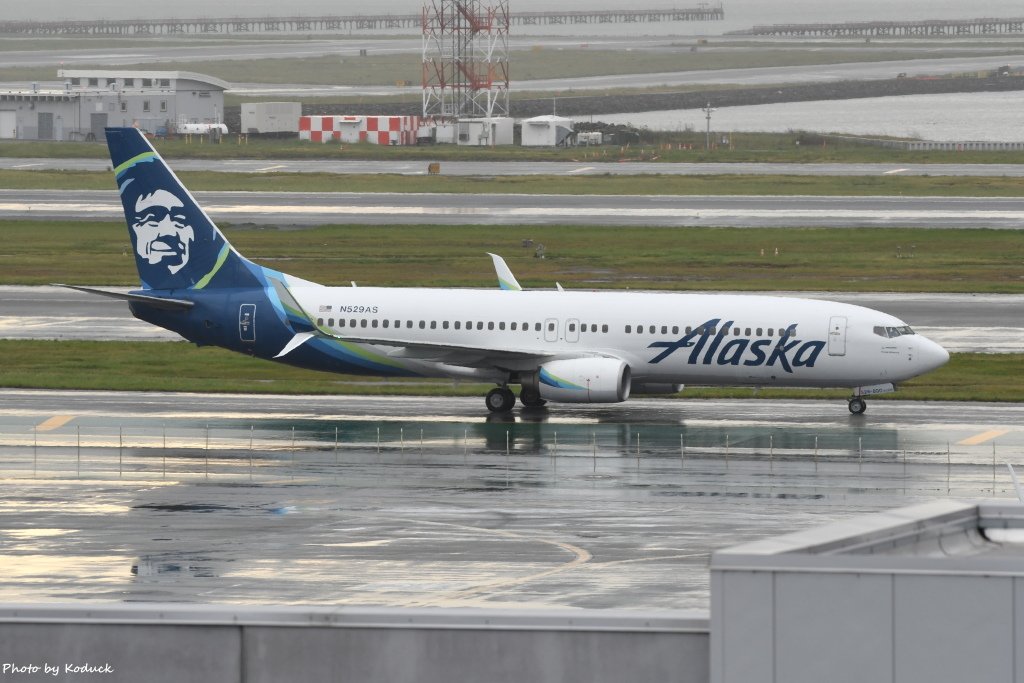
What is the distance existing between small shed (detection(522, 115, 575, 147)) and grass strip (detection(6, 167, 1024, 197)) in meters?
43.7

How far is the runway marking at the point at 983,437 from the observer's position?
47406 millimetres

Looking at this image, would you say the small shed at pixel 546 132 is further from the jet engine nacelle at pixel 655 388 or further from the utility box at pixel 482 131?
the jet engine nacelle at pixel 655 388

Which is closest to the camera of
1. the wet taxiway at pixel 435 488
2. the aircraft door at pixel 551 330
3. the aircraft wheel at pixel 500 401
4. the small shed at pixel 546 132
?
the wet taxiway at pixel 435 488

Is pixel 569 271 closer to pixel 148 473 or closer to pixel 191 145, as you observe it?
pixel 148 473

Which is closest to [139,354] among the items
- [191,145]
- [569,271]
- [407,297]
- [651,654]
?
[407,297]

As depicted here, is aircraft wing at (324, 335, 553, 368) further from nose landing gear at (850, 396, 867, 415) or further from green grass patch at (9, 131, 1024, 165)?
green grass patch at (9, 131, 1024, 165)

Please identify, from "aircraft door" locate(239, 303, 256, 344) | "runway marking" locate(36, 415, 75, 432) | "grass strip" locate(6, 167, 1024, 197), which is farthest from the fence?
"grass strip" locate(6, 167, 1024, 197)

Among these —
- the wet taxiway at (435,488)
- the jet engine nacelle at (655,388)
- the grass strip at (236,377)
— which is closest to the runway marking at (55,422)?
the wet taxiway at (435,488)

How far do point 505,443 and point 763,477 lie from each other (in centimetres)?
858

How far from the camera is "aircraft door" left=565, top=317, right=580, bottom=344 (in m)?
53.8

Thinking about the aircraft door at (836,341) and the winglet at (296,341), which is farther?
the winglet at (296,341)

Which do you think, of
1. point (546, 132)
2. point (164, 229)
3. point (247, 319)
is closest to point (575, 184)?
point (546, 132)

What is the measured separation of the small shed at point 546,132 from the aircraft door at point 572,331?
134 m

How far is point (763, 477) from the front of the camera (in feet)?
140
